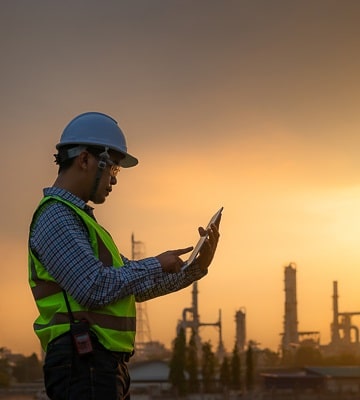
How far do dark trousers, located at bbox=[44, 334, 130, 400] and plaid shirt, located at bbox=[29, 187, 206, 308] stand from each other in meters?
0.18

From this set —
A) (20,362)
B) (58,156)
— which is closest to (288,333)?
(20,362)

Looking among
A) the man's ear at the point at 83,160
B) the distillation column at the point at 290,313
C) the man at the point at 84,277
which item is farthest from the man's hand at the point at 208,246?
the distillation column at the point at 290,313

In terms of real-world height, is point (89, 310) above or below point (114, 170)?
below

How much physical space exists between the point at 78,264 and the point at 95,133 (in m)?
0.56

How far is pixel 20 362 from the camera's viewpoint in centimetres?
9481

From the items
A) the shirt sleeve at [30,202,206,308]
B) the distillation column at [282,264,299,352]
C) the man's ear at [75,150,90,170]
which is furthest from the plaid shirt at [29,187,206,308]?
the distillation column at [282,264,299,352]

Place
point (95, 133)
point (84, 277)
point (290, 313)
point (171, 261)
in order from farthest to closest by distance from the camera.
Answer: point (290, 313), point (95, 133), point (171, 261), point (84, 277)

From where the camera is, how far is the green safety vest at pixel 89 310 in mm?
4148

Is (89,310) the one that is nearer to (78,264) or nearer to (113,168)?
(78,264)

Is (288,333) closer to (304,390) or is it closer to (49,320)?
(304,390)

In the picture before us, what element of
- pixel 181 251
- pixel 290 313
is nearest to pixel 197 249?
pixel 181 251

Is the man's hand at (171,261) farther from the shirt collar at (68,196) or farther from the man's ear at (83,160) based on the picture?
A: the man's ear at (83,160)

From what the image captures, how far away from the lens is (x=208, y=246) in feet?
14.5

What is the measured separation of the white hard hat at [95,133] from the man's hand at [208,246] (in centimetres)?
43
